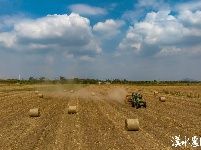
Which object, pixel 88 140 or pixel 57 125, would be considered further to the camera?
pixel 57 125

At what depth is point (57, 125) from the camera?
2092 cm

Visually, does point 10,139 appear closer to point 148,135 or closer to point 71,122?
point 71,122

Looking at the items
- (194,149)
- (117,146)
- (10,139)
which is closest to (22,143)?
(10,139)

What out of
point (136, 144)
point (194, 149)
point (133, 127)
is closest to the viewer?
point (194, 149)

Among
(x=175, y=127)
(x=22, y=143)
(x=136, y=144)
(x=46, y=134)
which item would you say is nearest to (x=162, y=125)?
(x=175, y=127)

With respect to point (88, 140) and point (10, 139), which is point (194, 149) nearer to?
point (88, 140)

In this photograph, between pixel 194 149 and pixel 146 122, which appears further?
pixel 146 122

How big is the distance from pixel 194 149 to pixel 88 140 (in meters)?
5.35

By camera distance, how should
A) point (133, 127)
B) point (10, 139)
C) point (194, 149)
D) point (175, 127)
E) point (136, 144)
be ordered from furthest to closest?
point (175, 127)
point (133, 127)
point (10, 139)
point (136, 144)
point (194, 149)

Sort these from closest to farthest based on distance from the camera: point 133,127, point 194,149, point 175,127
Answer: point 194,149 → point 133,127 → point 175,127

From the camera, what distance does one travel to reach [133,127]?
18.7m

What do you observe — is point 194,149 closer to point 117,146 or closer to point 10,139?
point 117,146

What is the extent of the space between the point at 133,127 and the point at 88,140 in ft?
12.0

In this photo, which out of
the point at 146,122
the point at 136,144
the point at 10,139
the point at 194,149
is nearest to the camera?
the point at 194,149
